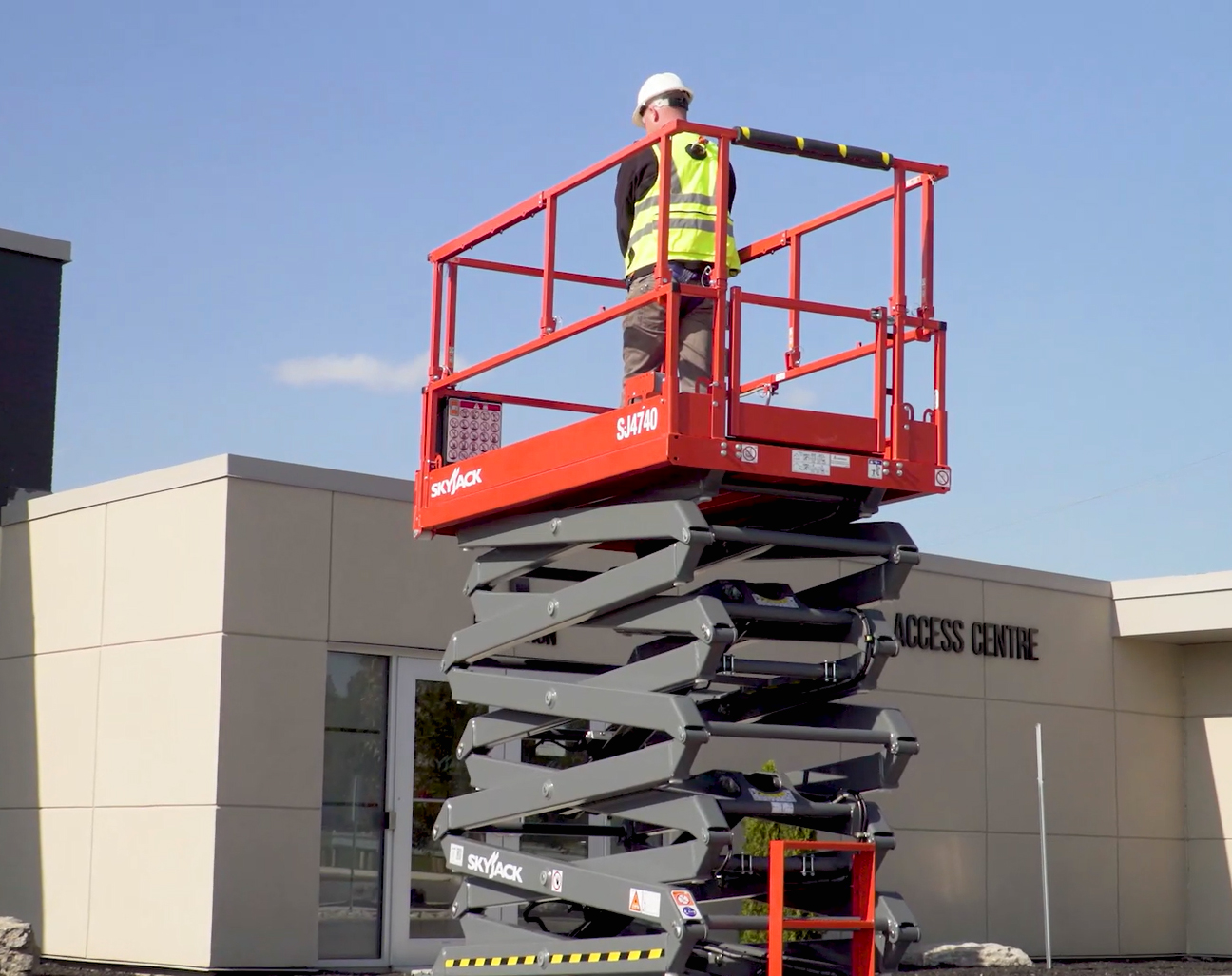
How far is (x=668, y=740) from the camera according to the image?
8469 millimetres

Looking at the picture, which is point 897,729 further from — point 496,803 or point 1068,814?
point 1068,814

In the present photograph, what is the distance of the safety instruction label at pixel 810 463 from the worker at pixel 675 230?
74 cm

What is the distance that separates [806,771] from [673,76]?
3529 mm

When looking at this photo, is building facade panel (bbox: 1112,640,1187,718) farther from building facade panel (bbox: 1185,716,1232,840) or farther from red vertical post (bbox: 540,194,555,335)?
red vertical post (bbox: 540,194,555,335)

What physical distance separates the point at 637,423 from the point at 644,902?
2157 millimetres

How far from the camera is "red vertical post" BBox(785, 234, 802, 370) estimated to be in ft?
32.1

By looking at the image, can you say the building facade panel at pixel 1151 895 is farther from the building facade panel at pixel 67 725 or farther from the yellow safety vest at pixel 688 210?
the yellow safety vest at pixel 688 210

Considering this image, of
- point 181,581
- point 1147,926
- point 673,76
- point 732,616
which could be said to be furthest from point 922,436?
point 1147,926

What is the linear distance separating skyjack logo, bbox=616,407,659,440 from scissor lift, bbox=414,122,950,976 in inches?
0.5

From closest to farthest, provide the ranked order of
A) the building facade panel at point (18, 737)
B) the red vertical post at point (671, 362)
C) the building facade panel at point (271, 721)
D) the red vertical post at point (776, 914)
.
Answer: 1. the red vertical post at point (776, 914)
2. the red vertical post at point (671, 362)
3. the building facade panel at point (271, 721)
4. the building facade panel at point (18, 737)

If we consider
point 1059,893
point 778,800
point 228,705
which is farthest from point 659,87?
point 1059,893

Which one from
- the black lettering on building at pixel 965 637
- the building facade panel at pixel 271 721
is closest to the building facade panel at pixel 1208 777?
the black lettering on building at pixel 965 637

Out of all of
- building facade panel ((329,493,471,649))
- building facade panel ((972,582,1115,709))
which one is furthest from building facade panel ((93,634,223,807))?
building facade panel ((972,582,1115,709))

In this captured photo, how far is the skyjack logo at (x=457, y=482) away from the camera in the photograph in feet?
30.5
